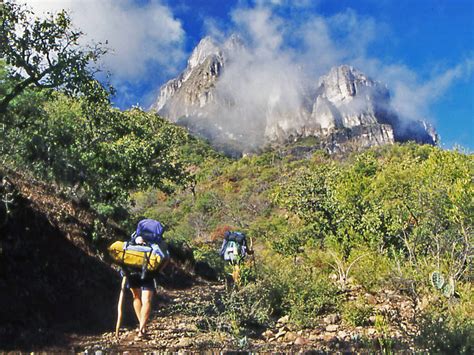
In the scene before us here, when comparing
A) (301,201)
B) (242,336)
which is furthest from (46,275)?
(301,201)

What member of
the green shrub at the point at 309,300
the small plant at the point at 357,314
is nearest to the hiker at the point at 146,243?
the green shrub at the point at 309,300

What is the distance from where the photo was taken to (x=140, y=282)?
539 cm

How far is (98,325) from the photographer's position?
26.4 feet

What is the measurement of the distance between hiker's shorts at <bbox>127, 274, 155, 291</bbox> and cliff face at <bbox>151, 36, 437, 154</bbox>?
412ft

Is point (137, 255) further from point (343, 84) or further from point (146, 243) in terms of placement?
point (343, 84)

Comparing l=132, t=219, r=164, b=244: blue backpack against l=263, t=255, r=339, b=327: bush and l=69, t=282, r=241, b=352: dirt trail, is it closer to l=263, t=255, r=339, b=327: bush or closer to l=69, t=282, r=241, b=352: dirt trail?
l=69, t=282, r=241, b=352: dirt trail

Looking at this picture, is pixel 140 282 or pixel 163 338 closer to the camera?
pixel 140 282

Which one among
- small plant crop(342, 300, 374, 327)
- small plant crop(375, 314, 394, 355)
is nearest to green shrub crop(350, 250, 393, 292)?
small plant crop(342, 300, 374, 327)

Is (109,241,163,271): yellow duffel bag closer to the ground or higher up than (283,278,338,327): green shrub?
higher up

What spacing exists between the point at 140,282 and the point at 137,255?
0.40 meters

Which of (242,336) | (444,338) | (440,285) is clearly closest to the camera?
(444,338)

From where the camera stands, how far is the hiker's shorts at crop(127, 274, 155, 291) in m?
5.33

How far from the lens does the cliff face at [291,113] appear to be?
14825cm

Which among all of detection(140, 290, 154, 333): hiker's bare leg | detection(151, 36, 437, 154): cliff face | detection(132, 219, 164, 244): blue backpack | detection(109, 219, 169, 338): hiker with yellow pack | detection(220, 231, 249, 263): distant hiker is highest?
detection(151, 36, 437, 154): cliff face
